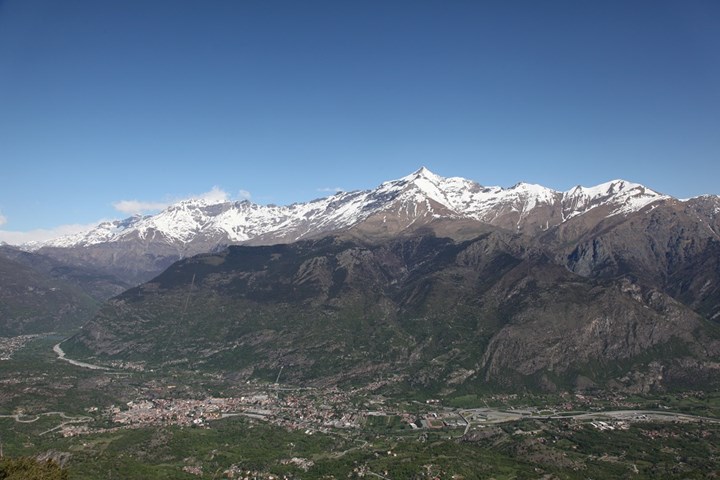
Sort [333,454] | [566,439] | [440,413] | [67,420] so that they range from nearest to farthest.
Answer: [333,454] < [566,439] < [67,420] < [440,413]

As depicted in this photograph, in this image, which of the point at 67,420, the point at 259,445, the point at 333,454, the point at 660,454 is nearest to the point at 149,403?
the point at 67,420

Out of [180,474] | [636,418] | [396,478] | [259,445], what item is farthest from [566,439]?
[180,474]

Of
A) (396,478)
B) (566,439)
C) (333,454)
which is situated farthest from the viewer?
(566,439)

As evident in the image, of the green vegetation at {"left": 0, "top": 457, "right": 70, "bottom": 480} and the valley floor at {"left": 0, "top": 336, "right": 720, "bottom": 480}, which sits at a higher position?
the green vegetation at {"left": 0, "top": 457, "right": 70, "bottom": 480}

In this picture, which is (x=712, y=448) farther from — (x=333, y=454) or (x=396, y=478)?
(x=333, y=454)

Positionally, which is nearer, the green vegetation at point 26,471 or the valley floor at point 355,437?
the green vegetation at point 26,471

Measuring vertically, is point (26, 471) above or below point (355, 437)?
above

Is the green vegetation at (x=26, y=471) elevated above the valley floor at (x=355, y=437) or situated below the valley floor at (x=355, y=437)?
above

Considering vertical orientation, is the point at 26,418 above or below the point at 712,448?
above

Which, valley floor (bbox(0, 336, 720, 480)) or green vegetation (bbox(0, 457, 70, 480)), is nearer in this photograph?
green vegetation (bbox(0, 457, 70, 480))

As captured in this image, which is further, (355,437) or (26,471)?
(355,437)

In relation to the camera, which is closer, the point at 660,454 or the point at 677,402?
the point at 660,454
